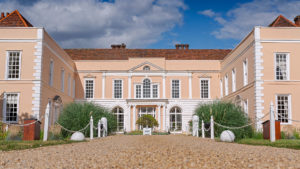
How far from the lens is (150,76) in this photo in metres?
27.5

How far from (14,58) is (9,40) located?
A: 106 cm

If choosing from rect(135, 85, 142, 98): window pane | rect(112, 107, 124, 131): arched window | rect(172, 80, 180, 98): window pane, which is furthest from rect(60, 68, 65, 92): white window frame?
rect(172, 80, 180, 98): window pane

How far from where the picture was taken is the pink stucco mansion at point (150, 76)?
1848 cm

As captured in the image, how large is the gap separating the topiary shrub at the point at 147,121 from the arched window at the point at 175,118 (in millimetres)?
2138

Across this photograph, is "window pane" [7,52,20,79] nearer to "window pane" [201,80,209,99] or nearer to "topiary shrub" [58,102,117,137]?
"topiary shrub" [58,102,117,137]

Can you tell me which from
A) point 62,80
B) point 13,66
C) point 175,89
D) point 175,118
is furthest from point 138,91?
point 13,66

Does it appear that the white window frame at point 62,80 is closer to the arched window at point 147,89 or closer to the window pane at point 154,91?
the arched window at point 147,89

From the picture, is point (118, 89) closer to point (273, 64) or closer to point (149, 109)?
point (149, 109)

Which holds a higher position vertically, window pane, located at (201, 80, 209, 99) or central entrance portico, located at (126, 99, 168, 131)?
window pane, located at (201, 80, 209, 99)

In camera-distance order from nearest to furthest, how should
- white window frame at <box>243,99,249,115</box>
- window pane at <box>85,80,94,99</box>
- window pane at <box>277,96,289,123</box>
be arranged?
1. window pane at <box>277,96,289,123</box>
2. white window frame at <box>243,99,249,115</box>
3. window pane at <box>85,80,94,99</box>

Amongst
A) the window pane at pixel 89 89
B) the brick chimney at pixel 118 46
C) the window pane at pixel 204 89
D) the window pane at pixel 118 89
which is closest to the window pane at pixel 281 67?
the window pane at pixel 204 89

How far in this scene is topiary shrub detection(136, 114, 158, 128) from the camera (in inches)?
993

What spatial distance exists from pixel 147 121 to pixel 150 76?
413 cm

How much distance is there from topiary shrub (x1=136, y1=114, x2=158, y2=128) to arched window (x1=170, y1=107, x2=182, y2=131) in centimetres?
214
